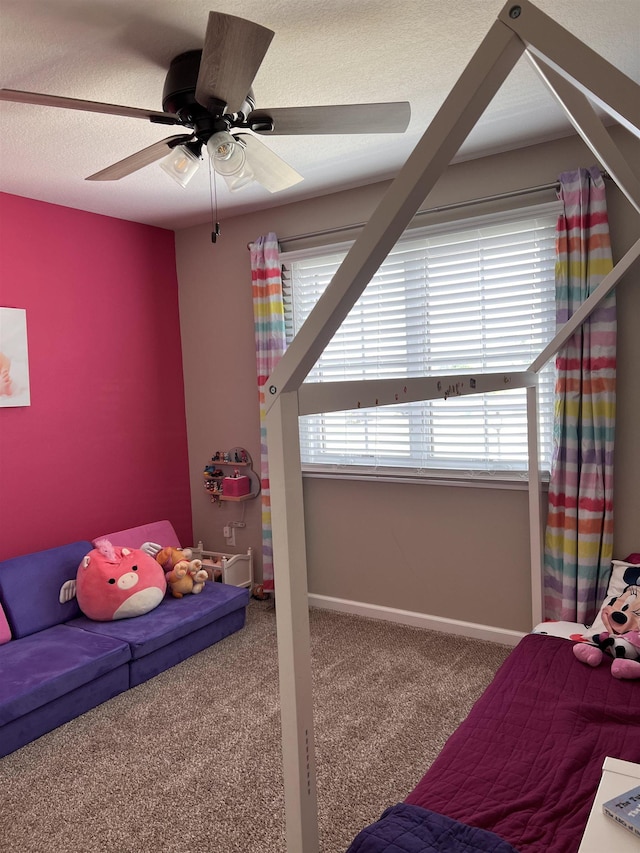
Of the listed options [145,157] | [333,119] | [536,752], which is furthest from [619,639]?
[145,157]

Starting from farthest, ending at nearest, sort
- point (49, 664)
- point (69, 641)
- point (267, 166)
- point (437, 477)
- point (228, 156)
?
point (437, 477), point (69, 641), point (49, 664), point (267, 166), point (228, 156)

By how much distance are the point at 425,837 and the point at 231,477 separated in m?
3.08

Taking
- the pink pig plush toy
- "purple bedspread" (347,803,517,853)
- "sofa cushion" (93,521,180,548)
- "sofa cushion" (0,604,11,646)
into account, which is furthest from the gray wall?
"purple bedspread" (347,803,517,853)

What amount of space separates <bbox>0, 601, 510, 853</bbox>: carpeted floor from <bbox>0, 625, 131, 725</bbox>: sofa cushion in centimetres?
19

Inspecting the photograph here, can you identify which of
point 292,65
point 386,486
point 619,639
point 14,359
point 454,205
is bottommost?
point 619,639

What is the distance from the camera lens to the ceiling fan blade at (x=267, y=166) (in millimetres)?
2164

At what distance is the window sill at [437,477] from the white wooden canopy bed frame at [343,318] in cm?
213

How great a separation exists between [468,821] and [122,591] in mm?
2256

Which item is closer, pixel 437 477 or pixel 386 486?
pixel 437 477

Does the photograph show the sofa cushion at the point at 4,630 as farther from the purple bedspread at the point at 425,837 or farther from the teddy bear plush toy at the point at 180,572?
the purple bedspread at the point at 425,837

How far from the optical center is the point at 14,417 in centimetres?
346

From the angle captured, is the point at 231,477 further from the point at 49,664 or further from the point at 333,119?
the point at 333,119

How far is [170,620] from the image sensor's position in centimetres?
323

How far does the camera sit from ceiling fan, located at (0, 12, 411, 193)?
66.0 inches
